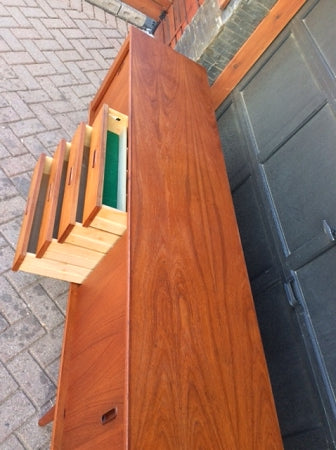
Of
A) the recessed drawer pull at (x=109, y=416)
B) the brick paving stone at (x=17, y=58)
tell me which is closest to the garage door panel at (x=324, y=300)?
the recessed drawer pull at (x=109, y=416)

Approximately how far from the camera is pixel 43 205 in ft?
5.43

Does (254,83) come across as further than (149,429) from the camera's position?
Yes

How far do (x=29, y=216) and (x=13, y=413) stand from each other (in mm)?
766

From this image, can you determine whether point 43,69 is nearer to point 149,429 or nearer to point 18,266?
point 18,266

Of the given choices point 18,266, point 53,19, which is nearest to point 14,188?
point 18,266

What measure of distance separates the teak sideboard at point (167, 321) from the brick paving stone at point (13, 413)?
12cm

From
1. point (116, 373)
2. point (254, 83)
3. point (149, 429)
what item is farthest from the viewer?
point (254, 83)

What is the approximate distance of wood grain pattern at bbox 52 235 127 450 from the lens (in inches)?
40.1

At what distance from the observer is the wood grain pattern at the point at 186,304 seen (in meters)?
0.93

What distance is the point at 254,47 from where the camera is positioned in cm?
208

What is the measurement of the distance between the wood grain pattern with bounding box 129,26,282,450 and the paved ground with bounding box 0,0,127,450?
0.88 m

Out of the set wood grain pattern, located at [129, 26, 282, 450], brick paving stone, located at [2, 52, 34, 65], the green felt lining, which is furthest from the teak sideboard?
brick paving stone, located at [2, 52, 34, 65]

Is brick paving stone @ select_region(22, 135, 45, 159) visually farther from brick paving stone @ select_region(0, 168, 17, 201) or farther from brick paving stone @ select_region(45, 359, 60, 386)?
brick paving stone @ select_region(45, 359, 60, 386)

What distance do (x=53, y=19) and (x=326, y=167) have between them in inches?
127
